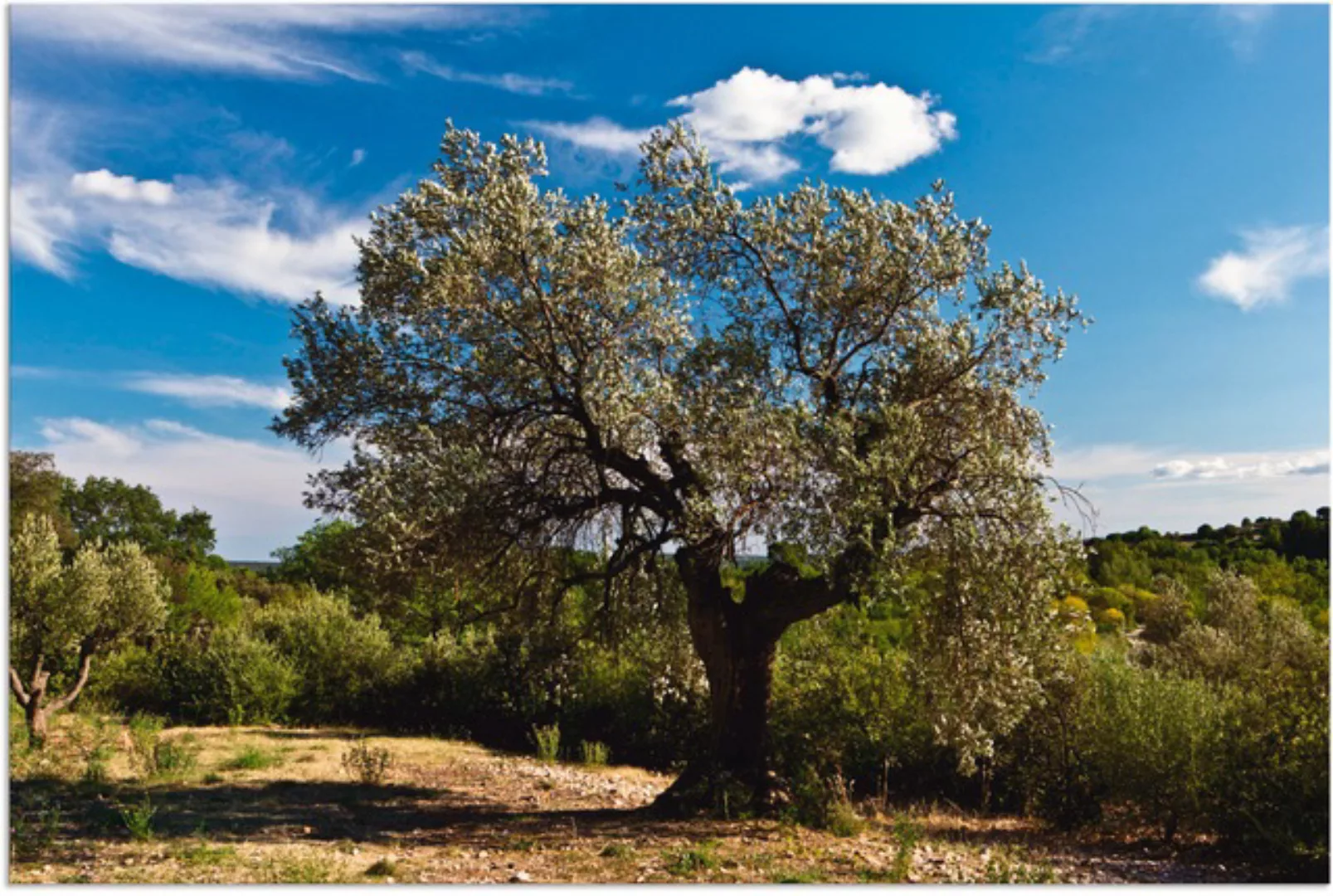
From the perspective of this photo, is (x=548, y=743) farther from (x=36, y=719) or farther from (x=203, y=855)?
(x=203, y=855)

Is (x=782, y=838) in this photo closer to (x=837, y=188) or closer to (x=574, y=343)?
(x=574, y=343)

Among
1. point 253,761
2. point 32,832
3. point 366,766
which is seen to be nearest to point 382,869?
point 32,832

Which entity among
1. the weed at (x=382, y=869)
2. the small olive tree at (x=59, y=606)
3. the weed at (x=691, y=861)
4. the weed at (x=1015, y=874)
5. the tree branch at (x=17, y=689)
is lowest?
the weed at (x=1015, y=874)

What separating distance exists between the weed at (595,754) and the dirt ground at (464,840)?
265cm

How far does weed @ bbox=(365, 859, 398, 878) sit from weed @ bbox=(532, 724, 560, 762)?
11.0 metres

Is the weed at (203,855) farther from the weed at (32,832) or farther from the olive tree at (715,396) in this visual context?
the olive tree at (715,396)

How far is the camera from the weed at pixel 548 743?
20.2m

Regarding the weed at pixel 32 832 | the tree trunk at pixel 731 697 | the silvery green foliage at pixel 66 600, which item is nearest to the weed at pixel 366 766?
→ the weed at pixel 32 832

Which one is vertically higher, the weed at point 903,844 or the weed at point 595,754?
the weed at point 903,844

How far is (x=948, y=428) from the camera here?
437 inches

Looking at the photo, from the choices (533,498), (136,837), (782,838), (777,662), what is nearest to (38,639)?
(136,837)

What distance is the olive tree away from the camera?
10.0 meters

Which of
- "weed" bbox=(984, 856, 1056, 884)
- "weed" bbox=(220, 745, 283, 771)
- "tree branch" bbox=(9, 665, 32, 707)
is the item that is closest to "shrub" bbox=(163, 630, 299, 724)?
"tree branch" bbox=(9, 665, 32, 707)

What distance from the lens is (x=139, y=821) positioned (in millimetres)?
10234
